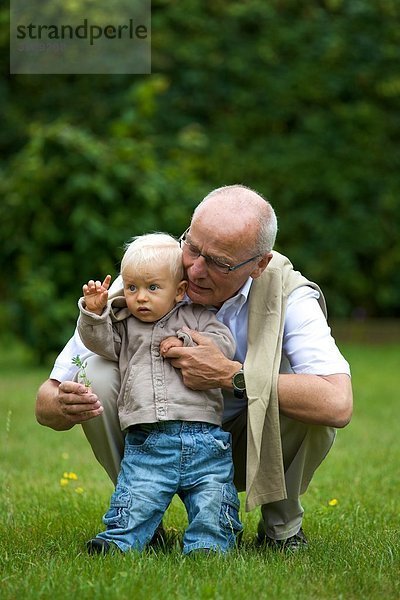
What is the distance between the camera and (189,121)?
14383 mm

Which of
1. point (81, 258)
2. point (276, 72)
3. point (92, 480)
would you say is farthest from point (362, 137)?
point (92, 480)

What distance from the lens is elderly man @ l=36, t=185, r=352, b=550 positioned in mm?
3422

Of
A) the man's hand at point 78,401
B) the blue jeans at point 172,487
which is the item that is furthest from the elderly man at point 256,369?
the blue jeans at point 172,487

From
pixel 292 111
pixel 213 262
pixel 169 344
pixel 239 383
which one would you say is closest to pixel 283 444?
pixel 239 383

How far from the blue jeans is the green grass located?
104mm

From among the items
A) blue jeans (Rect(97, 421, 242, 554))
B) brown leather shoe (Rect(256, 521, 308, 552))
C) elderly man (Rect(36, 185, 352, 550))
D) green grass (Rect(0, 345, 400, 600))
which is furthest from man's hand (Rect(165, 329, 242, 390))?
brown leather shoe (Rect(256, 521, 308, 552))

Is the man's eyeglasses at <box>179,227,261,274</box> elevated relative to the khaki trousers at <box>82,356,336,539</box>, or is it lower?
Answer: elevated

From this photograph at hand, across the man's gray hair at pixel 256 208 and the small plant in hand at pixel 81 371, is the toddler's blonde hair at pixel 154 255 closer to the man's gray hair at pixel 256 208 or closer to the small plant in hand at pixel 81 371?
the man's gray hair at pixel 256 208

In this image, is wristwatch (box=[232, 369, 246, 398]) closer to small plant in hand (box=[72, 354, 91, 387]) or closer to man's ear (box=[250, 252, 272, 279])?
man's ear (box=[250, 252, 272, 279])

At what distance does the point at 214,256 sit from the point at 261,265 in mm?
210

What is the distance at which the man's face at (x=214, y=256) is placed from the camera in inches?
137

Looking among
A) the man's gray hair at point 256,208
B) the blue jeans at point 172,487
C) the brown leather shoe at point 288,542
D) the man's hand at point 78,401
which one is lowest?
the brown leather shoe at point 288,542

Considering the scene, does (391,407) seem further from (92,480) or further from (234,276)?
(234,276)

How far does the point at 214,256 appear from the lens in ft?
11.4
